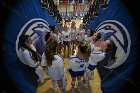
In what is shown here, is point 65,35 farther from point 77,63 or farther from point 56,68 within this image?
point 56,68

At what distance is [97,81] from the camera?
483 centimetres

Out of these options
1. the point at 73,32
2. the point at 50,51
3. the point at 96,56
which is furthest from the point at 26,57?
the point at 73,32

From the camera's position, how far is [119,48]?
3.97 meters

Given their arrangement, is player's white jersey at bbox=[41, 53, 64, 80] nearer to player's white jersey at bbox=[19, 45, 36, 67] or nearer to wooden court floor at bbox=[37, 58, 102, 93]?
player's white jersey at bbox=[19, 45, 36, 67]

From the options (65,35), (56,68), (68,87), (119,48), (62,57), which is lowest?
(68,87)

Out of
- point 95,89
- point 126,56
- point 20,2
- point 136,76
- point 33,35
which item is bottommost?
point 95,89

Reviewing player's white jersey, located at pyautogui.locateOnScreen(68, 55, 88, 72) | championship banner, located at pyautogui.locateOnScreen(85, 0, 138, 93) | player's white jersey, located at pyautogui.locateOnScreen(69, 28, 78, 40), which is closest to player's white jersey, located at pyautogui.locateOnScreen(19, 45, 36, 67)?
→ player's white jersey, located at pyautogui.locateOnScreen(68, 55, 88, 72)

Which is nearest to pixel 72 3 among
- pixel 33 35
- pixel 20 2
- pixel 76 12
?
pixel 76 12

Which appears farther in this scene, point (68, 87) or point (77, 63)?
point (68, 87)

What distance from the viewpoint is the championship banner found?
3.43 m

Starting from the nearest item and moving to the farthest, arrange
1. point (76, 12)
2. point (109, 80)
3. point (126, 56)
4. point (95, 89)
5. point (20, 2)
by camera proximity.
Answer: point (126, 56) < point (20, 2) < point (109, 80) < point (95, 89) < point (76, 12)

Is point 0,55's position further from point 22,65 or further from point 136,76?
point 136,76

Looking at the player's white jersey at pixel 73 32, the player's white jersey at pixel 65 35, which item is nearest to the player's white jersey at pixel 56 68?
the player's white jersey at pixel 65 35

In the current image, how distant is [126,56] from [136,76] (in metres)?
0.46
